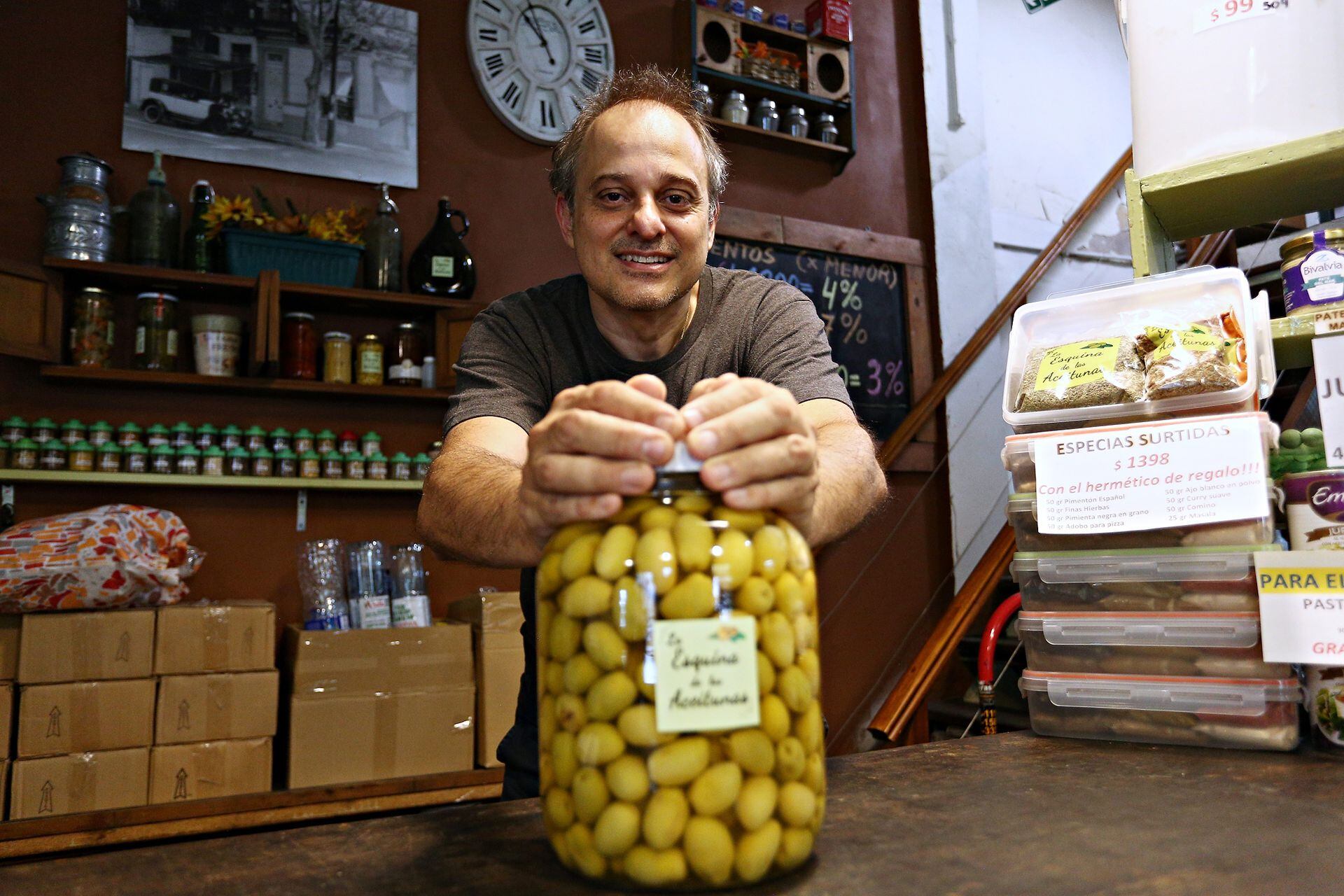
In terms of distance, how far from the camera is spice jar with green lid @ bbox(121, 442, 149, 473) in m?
2.47

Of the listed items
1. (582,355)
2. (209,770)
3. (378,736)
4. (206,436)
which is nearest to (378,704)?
(378,736)

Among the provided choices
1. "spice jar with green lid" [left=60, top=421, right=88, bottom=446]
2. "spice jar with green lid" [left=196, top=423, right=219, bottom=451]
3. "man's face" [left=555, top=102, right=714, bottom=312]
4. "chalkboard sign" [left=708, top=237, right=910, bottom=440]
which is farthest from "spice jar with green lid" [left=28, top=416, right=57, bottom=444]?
"chalkboard sign" [left=708, top=237, right=910, bottom=440]

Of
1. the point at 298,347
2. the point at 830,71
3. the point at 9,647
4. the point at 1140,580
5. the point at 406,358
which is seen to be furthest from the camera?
the point at 830,71

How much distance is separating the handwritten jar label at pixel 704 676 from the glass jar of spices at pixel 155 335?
2534 mm

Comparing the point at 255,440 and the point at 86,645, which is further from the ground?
the point at 255,440

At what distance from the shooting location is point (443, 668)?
2.51 m

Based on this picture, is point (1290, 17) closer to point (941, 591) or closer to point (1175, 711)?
point (1175, 711)

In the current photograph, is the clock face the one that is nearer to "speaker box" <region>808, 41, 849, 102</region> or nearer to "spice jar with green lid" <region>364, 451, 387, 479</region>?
"speaker box" <region>808, 41, 849, 102</region>

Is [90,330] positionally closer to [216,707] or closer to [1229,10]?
[216,707]

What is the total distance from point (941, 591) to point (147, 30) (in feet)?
11.6

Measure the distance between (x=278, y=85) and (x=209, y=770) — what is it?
2068mm

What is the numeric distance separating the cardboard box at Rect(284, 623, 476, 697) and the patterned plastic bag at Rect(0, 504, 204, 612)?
1.25 ft

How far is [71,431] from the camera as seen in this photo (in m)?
2.44

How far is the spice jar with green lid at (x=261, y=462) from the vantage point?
103 inches
